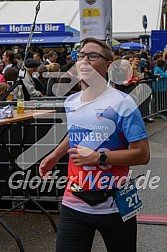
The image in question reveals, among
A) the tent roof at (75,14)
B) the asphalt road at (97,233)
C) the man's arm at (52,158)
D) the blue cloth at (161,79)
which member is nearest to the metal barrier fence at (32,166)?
the asphalt road at (97,233)

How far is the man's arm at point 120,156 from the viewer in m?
2.96

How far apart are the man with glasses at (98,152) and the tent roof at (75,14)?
2566cm

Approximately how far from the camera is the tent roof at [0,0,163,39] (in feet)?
98.4

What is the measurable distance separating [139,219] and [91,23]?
3.30 meters

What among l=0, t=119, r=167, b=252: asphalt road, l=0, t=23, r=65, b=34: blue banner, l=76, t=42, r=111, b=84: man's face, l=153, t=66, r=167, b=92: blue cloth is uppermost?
l=76, t=42, r=111, b=84: man's face

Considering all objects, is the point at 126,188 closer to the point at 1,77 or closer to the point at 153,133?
the point at 1,77

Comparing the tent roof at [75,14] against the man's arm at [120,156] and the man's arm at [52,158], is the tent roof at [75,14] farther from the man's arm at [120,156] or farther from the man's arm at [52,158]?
the man's arm at [120,156]

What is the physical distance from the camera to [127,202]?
10.2 feet

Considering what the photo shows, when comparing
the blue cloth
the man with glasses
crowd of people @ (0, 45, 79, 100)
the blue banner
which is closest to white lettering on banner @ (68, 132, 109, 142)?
the man with glasses

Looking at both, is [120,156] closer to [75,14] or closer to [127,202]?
[127,202]

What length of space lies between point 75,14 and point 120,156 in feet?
94.4

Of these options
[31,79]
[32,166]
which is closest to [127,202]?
[32,166]

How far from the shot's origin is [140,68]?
591 inches

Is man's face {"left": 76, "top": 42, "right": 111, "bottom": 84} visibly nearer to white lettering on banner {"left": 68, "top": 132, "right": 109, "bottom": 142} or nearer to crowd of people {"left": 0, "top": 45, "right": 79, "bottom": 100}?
white lettering on banner {"left": 68, "top": 132, "right": 109, "bottom": 142}
